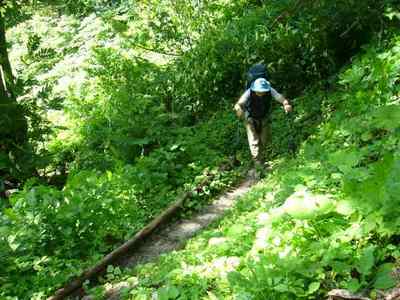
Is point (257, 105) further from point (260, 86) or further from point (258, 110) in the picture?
point (260, 86)

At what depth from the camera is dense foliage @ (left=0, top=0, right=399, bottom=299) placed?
4.26 m

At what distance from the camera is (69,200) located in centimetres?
760

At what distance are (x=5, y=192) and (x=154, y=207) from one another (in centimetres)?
308

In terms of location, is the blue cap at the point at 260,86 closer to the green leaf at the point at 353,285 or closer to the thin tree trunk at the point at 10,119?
the thin tree trunk at the point at 10,119

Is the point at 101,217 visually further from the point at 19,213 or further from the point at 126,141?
the point at 126,141

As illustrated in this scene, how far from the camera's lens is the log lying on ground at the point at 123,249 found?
6.37 m

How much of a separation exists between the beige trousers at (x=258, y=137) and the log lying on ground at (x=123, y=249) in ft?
3.14

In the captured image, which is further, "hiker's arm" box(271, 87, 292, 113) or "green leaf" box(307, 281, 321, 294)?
"hiker's arm" box(271, 87, 292, 113)

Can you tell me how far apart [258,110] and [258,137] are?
629mm

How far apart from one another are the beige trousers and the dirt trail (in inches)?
29.8

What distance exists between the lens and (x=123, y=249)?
7.46 m

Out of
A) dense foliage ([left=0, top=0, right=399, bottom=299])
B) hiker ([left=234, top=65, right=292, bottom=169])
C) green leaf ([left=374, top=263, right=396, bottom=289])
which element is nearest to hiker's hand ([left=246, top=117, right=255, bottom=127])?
hiker ([left=234, top=65, right=292, bottom=169])

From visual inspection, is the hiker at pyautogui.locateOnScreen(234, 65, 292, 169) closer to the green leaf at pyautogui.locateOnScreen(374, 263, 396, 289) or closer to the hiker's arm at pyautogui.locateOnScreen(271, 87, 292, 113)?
the hiker's arm at pyautogui.locateOnScreen(271, 87, 292, 113)

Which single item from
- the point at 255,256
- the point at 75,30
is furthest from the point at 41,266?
the point at 75,30
